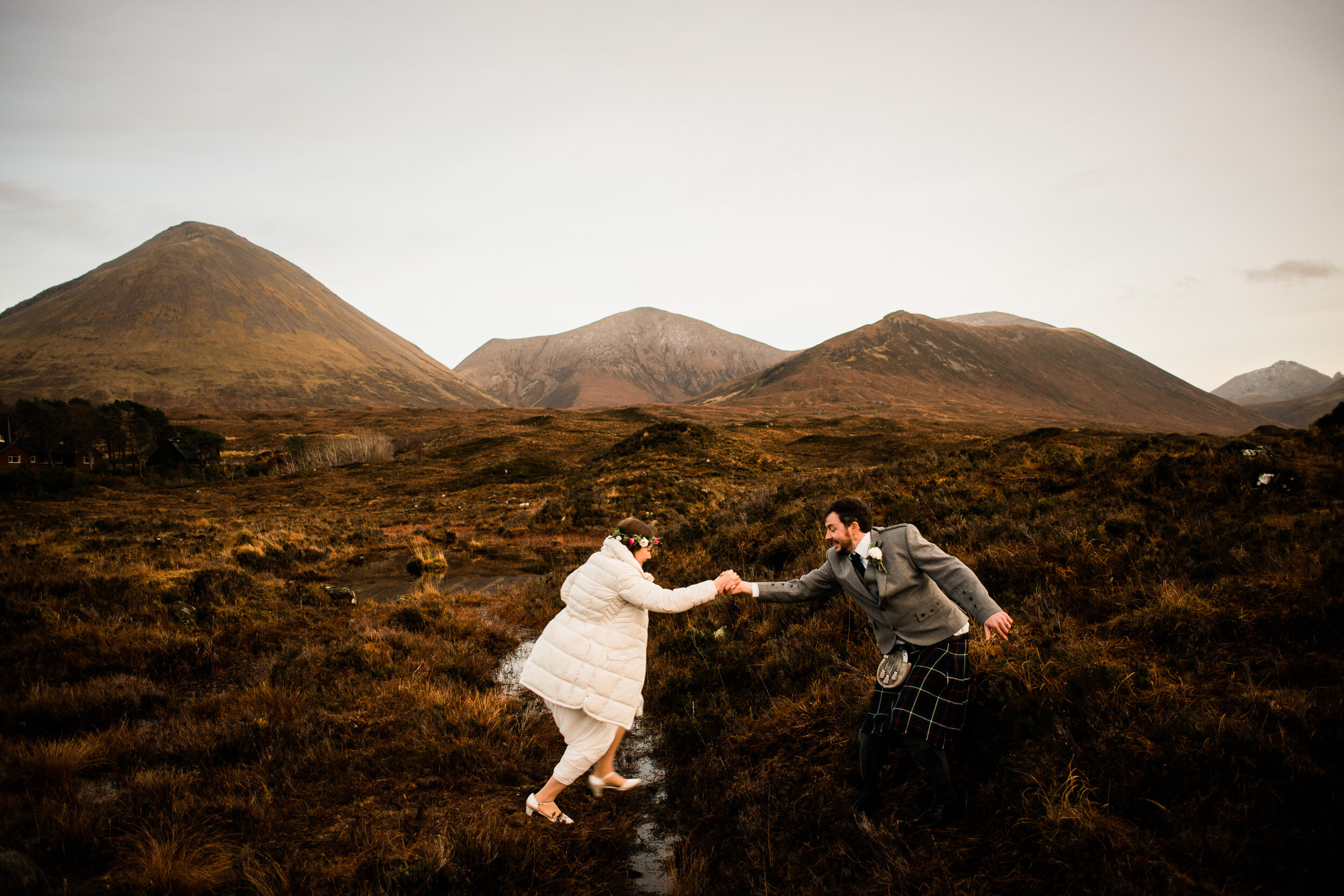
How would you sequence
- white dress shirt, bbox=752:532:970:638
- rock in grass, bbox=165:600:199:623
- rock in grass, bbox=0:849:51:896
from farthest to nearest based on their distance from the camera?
1. rock in grass, bbox=165:600:199:623
2. white dress shirt, bbox=752:532:970:638
3. rock in grass, bbox=0:849:51:896

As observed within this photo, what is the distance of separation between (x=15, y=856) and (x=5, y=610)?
7.74 m

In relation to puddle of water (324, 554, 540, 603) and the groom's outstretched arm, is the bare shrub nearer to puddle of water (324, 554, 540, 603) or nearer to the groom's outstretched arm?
puddle of water (324, 554, 540, 603)

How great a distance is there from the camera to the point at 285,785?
5008 mm

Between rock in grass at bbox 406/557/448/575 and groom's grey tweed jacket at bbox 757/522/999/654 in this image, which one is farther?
rock in grass at bbox 406/557/448/575

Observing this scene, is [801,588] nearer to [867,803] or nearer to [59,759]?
[867,803]

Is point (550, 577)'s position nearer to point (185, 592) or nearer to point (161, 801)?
point (185, 592)

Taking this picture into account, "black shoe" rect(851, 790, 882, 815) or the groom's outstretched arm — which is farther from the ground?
the groom's outstretched arm

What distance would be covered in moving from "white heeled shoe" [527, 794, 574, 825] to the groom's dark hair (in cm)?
315

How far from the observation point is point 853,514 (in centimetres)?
429

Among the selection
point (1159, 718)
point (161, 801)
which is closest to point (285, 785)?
point (161, 801)

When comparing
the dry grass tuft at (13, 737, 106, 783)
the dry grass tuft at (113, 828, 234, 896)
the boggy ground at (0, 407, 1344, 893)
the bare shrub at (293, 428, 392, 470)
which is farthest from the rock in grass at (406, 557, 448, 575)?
the bare shrub at (293, 428, 392, 470)

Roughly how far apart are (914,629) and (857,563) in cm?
57

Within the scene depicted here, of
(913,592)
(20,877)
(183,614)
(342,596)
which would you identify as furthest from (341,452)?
(913,592)

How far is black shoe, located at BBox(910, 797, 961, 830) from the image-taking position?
3.87m
